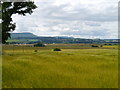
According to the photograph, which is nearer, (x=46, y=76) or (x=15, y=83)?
(x=15, y=83)

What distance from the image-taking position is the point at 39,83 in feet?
31.2

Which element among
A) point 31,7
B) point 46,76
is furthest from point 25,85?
point 31,7

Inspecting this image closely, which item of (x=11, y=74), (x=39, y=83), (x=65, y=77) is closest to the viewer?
(x=39, y=83)

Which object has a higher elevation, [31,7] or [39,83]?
[31,7]

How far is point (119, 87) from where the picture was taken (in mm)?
9266

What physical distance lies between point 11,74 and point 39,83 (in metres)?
2.63

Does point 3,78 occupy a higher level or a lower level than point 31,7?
lower

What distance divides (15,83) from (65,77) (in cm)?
243

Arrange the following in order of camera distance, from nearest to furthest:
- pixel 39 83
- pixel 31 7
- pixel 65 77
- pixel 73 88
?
pixel 73 88
pixel 39 83
pixel 65 77
pixel 31 7

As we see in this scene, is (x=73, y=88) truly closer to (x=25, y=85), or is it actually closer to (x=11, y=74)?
(x=25, y=85)

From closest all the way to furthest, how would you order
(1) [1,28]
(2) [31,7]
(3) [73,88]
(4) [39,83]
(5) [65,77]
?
(3) [73,88]
(4) [39,83]
(5) [65,77]
(1) [1,28]
(2) [31,7]

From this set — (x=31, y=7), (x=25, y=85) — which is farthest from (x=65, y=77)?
(x=31, y=7)

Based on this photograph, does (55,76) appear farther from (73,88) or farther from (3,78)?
(3,78)

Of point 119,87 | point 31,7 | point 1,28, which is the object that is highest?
point 31,7
